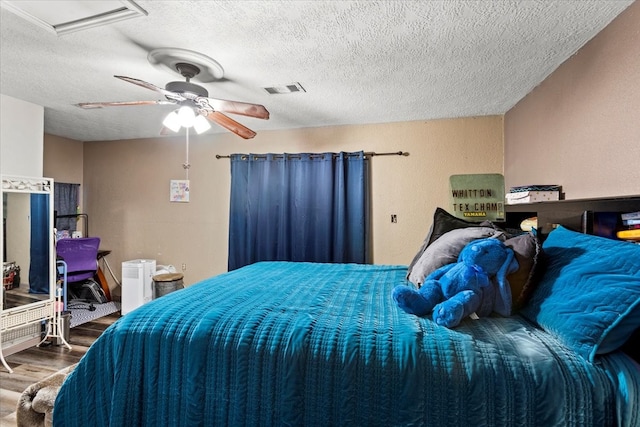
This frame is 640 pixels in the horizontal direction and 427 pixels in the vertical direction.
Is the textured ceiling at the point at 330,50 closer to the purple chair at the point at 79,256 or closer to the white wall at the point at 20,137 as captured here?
the white wall at the point at 20,137

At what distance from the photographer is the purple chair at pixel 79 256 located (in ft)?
12.4

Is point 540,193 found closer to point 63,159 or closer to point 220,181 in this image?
point 220,181

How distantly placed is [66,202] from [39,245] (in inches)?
70.6

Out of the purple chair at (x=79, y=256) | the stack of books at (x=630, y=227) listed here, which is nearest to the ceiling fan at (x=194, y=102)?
the stack of books at (x=630, y=227)

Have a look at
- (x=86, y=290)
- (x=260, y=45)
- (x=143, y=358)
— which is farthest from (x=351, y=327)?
(x=86, y=290)

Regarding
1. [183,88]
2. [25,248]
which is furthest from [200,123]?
[25,248]

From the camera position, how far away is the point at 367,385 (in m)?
1.07

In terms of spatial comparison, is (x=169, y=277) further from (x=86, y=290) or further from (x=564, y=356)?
(x=564, y=356)

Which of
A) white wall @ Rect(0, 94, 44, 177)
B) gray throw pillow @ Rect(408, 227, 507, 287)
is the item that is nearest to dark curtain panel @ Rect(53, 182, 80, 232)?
white wall @ Rect(0, 94, 44, 177)

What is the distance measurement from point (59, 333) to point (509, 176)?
4.76 m

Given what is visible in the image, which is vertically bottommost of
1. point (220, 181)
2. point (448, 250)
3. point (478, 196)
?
point (448, 250)

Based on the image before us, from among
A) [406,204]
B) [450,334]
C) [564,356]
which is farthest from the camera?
[406,204]

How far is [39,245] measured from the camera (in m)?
3.04

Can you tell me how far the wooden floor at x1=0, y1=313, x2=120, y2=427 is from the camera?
2119mm
